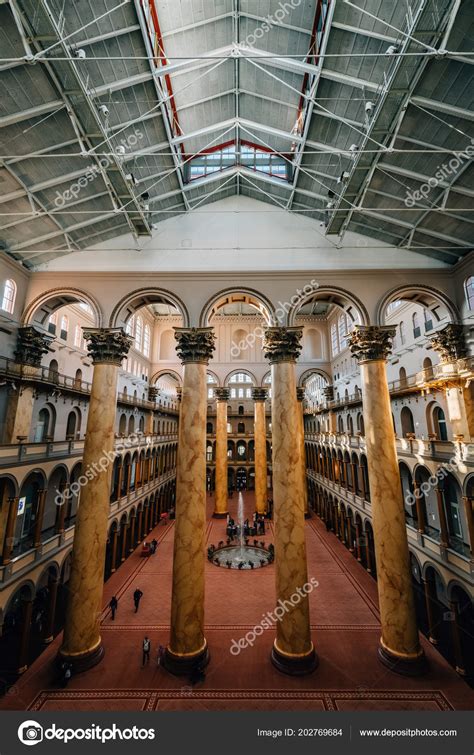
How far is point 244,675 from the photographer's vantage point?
28.2ft

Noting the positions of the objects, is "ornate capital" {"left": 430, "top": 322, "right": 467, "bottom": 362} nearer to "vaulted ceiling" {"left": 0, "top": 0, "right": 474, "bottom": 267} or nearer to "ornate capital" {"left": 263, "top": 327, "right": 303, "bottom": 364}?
"vaulted ceiling" {"left": 0, "top": 0, "right": 474, "bottom": 267}

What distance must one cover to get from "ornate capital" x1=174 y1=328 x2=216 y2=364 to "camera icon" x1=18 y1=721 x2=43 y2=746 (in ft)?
25.3

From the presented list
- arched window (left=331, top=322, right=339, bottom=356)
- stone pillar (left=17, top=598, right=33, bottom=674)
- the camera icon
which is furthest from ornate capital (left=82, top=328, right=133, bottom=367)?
arched window (left=331, top=322, right=339, bottom=356)

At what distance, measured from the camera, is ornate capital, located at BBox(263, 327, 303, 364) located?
402 inches

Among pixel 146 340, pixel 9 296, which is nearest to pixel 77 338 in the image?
pixel 9 296

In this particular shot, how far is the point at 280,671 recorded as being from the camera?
8570 millimetres

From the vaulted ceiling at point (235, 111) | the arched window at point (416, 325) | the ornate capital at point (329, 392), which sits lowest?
the ornate capital at point (329, 392)

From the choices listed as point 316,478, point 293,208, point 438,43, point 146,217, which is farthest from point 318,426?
point 438,43

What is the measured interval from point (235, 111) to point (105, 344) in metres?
9.29

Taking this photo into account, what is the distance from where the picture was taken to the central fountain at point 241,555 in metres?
17.1

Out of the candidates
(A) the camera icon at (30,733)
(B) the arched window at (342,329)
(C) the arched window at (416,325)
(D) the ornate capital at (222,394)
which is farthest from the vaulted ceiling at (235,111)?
(D) the ornate capital at (222,394)

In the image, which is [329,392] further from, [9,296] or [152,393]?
[9,296]

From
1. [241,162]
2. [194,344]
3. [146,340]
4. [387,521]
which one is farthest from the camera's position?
[146,340]

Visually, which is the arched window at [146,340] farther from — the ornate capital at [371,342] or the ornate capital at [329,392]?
the ornate capital at [371,342]
